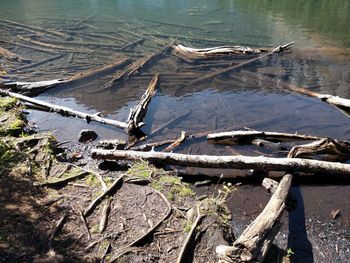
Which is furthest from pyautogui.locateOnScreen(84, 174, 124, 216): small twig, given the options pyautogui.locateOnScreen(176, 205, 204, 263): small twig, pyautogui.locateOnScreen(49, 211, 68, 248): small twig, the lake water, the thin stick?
the lake water

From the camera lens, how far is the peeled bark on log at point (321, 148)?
8789 mm

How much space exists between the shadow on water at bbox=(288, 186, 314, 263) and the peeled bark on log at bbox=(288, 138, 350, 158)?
4.40ft

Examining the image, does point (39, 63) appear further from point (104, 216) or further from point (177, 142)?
point (104, 216)

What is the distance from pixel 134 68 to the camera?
56.1ft

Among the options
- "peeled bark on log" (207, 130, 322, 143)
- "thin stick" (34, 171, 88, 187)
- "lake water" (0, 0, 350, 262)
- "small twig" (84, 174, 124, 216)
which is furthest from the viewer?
"lake water" (0, 0, 350, 262)

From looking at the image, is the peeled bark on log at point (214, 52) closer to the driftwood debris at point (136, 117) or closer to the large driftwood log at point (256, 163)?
the driftwood debris at point (136, 117)

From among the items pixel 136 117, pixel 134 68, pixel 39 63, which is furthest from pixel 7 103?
pixel 39 63

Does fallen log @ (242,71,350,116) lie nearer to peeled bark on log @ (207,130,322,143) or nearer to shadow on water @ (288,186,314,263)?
peeled bark on log @ (207,130,322,143)

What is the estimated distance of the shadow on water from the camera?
20.7 ft

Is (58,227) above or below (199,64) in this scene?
below

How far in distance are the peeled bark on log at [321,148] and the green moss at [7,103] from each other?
9.91m

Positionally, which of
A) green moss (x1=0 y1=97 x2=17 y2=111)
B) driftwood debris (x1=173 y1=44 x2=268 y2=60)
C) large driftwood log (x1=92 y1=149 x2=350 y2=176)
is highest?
driftwood debris (x1=173 y1=44 x2=268 y2=60)

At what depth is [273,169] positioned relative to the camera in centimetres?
817

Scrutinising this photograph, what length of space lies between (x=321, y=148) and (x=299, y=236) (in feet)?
9.85
